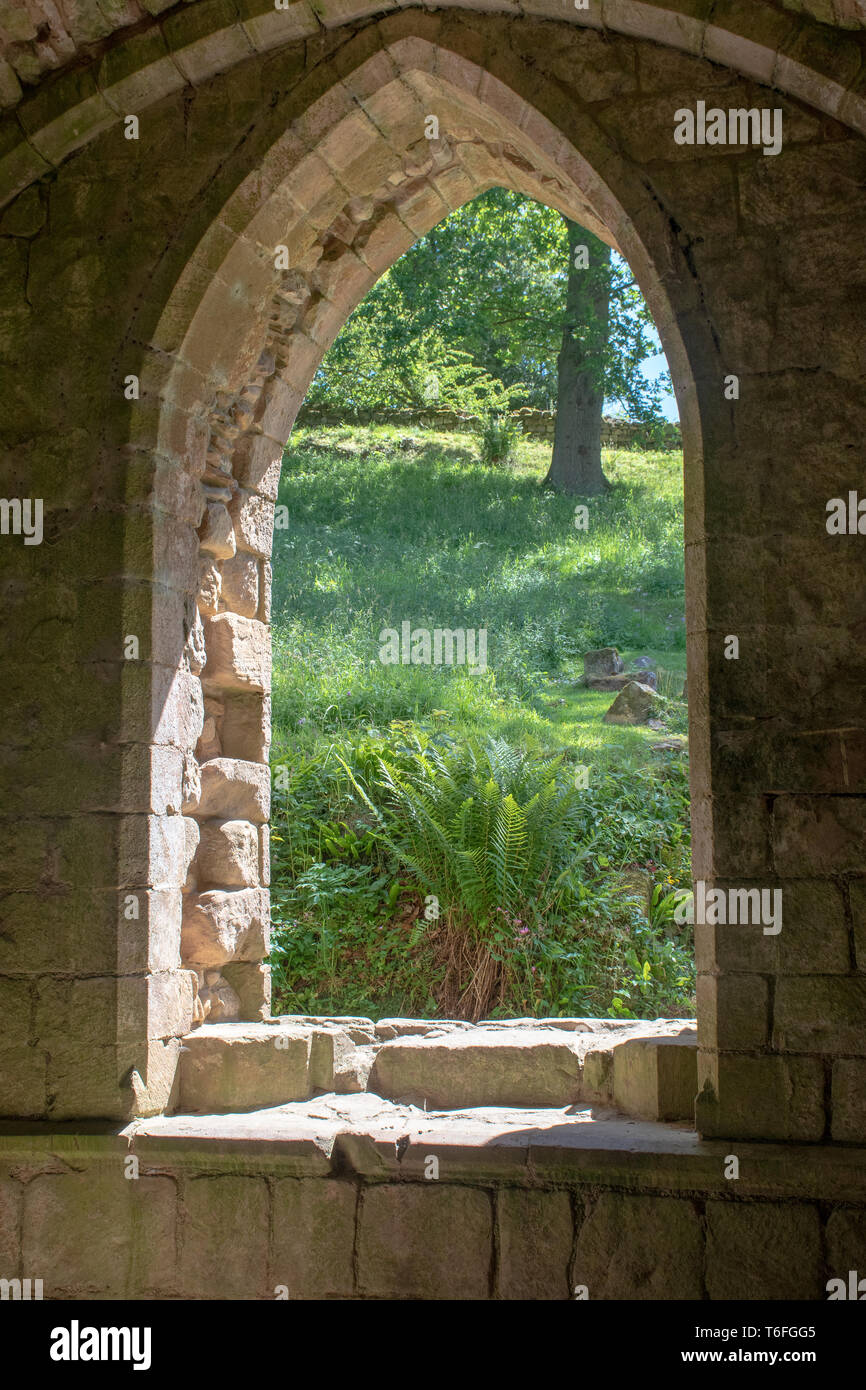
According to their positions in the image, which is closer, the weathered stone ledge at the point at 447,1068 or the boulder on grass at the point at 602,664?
the weathered stone ledge at the point at 447,1068

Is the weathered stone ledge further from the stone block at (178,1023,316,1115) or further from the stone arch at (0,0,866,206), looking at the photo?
the stone arch at (0,0,866,206)

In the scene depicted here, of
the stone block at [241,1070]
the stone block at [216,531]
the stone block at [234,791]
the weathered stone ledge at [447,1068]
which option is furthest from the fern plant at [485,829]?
the stone block at [216,531]

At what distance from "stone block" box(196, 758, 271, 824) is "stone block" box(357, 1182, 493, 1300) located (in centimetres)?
150

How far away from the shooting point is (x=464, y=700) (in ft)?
26.1

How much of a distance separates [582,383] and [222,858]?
13551 mm

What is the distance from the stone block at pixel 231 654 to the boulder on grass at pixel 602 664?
5383 millimetres

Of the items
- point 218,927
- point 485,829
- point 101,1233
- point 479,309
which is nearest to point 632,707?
point 485,829

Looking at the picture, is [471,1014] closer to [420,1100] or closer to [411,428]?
[420,1100]

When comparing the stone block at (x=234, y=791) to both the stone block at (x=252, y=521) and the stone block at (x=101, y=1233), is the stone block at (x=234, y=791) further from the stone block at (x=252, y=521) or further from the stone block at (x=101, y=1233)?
the stone block at (x=101, y=1233)

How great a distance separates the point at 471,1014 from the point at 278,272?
3831mm

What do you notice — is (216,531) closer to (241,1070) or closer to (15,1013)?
(15,1013)

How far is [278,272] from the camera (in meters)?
3.78

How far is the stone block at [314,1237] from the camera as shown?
3031mm
